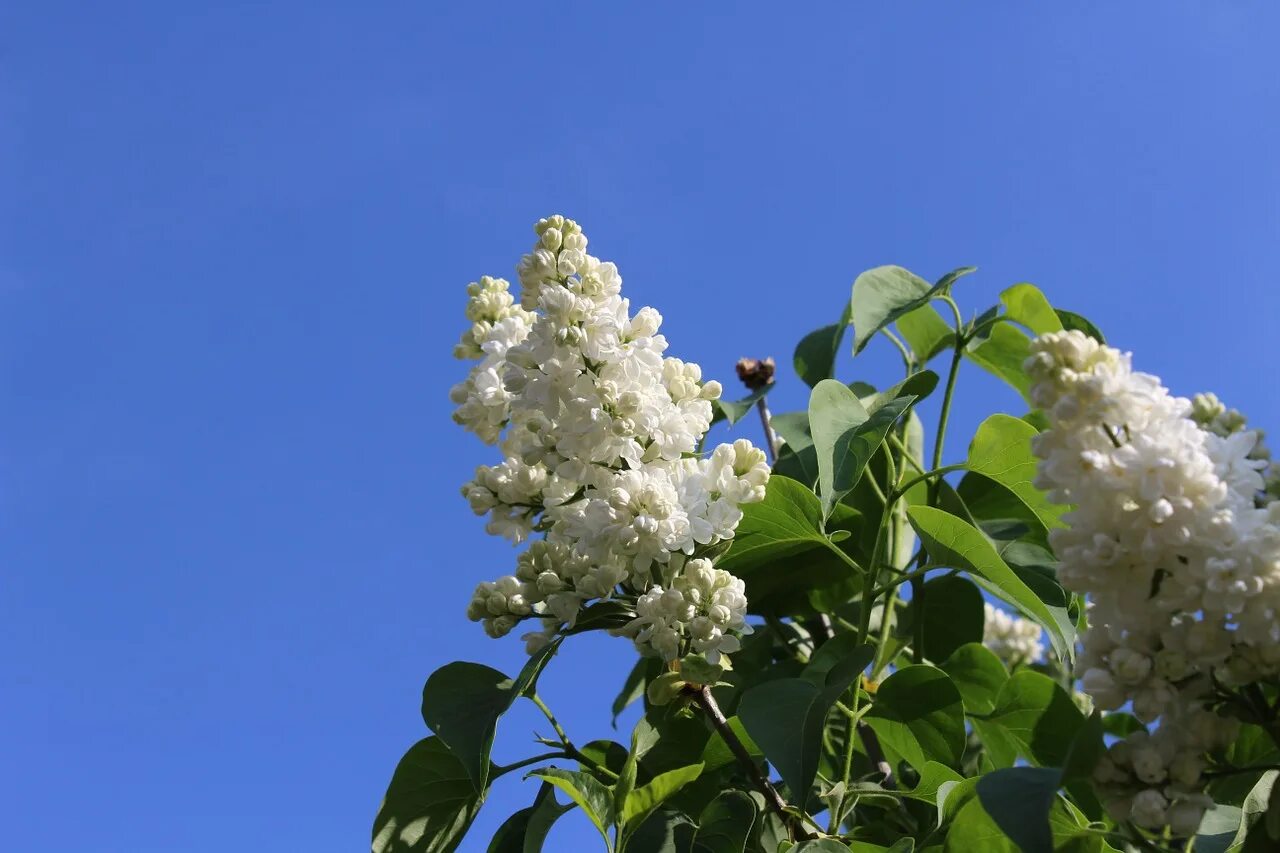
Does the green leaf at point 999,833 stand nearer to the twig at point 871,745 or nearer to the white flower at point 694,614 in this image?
the white flower at point 694,614

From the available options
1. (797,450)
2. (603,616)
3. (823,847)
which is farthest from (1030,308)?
(823,847)

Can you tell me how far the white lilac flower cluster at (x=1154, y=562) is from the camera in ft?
3.25

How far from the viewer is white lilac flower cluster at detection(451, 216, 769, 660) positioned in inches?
61.4

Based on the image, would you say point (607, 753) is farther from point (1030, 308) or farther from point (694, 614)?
point (1030, 308)

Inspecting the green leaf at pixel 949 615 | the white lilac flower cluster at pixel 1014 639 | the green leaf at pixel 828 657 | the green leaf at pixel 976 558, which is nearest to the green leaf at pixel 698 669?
the green leaf at pixel 828 657

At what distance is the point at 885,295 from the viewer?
2090 mm

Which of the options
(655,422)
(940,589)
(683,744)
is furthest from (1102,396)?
(940,589)

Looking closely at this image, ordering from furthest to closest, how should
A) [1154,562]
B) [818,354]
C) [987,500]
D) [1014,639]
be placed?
[1014,639] < [818,354] < [987,500] < [1154,562]

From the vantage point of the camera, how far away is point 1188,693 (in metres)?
1.02

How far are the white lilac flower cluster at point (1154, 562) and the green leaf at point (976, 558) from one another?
516 millimetres

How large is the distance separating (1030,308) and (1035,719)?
68cm

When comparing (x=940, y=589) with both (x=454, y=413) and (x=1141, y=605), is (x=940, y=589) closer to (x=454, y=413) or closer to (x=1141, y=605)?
(x=454, y=413)

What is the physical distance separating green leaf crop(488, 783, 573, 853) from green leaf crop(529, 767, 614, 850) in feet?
0.50

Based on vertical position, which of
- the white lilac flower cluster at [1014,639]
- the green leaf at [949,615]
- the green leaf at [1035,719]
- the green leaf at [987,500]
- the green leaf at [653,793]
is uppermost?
the white lilac flower cluster at [1014,639]
